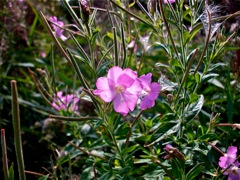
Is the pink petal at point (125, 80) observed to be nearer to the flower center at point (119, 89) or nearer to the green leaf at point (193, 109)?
the flower center at point (119, 89)

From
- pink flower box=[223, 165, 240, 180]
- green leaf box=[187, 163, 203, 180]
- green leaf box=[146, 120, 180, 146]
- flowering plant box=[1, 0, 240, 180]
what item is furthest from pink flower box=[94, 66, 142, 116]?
pink flower box=[223, 165, 240, 180]

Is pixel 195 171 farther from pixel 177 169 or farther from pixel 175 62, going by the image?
pixel 175 62

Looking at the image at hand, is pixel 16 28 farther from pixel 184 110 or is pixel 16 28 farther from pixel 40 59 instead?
pixel 184 110

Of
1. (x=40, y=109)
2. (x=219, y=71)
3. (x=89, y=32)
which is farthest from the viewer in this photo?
(x=40, y=109)

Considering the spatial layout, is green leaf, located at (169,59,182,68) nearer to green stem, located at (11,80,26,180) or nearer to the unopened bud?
the unopened bud

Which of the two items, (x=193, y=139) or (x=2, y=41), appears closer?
(x=193, y=139)

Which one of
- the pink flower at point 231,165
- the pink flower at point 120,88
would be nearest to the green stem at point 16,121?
the pink flower at point 120,88

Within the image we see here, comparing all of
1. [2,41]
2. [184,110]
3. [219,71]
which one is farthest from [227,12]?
[2,41]
